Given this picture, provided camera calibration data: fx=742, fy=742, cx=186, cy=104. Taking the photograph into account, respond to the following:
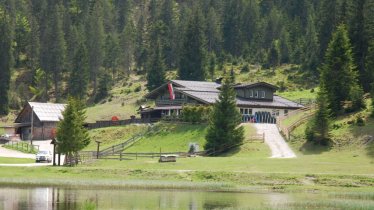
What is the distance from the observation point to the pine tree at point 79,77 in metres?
153

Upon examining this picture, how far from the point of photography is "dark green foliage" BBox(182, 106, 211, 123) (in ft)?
330

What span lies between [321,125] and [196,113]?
23.4 meters

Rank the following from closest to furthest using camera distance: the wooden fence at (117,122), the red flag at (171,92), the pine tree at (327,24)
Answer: the wooden fence at (117,122) → the red flag at (171,92) → the pine tree at (327,24)

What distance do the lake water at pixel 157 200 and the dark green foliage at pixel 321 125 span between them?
2834 cm

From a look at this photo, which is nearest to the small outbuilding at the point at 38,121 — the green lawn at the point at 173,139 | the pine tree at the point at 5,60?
the green lawn at the point at 173,139

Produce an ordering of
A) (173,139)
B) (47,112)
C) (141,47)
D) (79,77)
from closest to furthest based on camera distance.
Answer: (173,139)
(47,112)
(79,77)
(141,47)

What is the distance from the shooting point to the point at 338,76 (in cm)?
9144

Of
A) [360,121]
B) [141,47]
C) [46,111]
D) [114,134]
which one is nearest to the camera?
[360,121]

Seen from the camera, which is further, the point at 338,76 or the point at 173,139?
the point at 173,139

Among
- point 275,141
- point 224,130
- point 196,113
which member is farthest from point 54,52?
point 275,141

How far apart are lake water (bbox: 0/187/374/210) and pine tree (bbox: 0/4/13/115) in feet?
321

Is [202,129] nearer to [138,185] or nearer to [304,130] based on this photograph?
[304,130]

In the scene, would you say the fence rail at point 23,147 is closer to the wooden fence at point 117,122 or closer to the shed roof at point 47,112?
the shed roof at point 47,112

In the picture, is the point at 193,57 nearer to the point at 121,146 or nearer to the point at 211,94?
the point at 211,94
